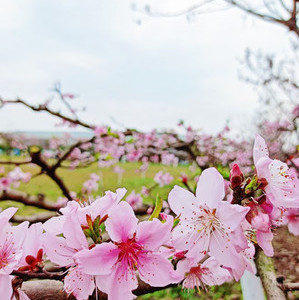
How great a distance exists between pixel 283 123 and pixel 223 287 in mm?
5399

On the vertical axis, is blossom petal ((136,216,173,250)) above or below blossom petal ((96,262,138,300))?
above

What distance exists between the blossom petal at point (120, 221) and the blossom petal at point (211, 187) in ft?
0.58

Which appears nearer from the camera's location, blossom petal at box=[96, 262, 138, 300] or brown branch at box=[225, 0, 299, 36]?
blossom petal at box=[96, 262, 138, 300]

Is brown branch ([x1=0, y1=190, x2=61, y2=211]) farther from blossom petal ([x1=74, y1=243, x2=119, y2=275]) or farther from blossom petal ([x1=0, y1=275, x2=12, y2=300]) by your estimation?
blossom petal ([x1=74, y1=243, x2=119, y2=275])

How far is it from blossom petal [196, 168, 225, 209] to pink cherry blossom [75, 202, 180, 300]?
0.11m

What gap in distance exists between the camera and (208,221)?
31.0 inches

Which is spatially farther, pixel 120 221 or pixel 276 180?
pixel 276 180

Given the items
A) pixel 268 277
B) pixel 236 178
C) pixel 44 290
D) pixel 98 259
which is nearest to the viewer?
pixel 98 259

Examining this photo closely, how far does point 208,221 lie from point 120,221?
230 millimetres

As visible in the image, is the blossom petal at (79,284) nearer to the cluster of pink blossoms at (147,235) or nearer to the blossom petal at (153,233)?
the cluster of pink blossoms at (147,235)

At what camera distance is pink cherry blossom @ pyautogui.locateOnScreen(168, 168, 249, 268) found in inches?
28.0

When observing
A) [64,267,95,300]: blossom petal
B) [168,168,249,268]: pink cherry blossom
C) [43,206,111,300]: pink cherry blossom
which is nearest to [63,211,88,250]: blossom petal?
[43,206,111,300]: pink cherry blossom

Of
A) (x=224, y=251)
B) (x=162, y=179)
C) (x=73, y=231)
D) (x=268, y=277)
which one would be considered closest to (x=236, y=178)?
(x=224, y=251)

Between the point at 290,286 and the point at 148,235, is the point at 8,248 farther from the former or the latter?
the point at 290,286
